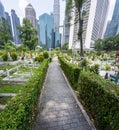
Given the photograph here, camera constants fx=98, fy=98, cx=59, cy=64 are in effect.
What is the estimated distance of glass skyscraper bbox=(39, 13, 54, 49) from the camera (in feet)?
560

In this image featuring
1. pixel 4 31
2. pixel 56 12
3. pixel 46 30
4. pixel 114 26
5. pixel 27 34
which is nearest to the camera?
pixel 27 34

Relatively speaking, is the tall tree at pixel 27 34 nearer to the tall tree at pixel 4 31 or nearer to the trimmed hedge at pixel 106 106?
the tall tree at pixel 4 31

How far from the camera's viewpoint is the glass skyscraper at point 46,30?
560 ft

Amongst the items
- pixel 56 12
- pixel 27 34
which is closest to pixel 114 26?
pixel 56 12

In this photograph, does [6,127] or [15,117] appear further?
[15,117]

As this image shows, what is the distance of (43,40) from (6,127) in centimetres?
18857

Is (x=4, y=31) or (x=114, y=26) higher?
(x=114, y=26)

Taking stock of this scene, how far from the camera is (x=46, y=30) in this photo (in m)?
180

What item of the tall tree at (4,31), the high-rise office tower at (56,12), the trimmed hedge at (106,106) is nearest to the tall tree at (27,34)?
the tall tree at (4,31)

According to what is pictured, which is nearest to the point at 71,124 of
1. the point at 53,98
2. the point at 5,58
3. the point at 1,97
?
the point at 53,98

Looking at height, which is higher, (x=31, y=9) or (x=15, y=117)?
(x=31, y=9)

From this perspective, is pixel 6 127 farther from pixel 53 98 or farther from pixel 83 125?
pixel 53 98

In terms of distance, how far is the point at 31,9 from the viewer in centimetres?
13900

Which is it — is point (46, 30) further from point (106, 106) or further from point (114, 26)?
point (106, 106)
